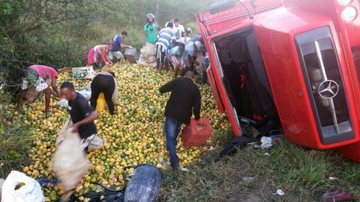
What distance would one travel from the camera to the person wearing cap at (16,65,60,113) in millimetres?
7957

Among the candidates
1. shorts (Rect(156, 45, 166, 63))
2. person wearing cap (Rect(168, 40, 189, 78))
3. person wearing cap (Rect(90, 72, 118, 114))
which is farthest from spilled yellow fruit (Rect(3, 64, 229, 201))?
shorts (Rect(156, 45, 166, 63))

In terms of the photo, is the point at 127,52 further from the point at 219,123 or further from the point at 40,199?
the point at 40,199

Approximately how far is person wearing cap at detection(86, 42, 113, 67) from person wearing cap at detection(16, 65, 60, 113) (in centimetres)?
335

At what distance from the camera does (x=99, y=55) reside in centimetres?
1209

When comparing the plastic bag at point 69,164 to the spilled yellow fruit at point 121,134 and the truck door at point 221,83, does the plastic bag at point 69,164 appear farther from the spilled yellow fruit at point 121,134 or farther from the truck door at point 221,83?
the truck door at point 221,83

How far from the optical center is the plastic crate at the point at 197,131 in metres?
6.54

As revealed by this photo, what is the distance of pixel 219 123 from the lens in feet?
24.7

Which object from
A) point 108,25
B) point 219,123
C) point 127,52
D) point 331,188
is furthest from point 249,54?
point 108,25

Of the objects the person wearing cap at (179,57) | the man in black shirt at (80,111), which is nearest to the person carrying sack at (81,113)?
the man in black shirt at (80,111)

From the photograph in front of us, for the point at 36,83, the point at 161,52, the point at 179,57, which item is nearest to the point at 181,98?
the point at 36,83

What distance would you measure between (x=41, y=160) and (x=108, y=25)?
12.8 metres

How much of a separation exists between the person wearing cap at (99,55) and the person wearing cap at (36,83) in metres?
3.35

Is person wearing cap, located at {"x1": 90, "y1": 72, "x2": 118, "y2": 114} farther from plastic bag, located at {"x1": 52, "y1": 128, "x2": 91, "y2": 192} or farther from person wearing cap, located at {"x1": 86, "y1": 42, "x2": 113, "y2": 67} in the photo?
person wearing cap, located at {"x1": 86, "y1": 42, "x2": 113, "y2": 67}

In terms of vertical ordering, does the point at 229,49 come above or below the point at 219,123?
above
